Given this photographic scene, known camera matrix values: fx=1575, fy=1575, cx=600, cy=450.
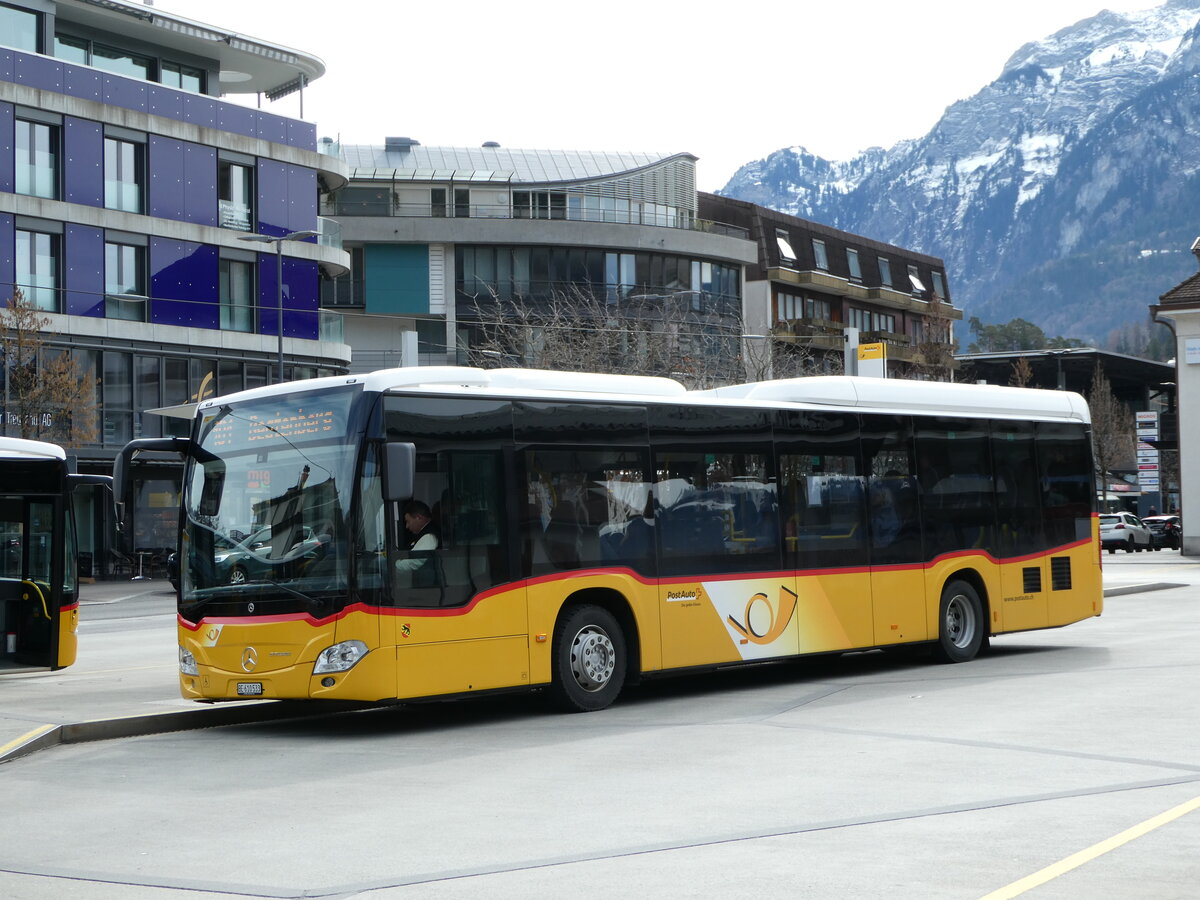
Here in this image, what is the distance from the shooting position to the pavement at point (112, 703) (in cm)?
1244

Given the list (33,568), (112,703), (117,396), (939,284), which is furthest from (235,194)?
(939,284)

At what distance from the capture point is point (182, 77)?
48.9 metres

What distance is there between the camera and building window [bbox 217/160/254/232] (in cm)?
4803

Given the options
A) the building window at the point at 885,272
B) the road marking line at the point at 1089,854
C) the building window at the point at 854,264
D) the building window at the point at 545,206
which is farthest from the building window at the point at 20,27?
the building window at the point at 885,272

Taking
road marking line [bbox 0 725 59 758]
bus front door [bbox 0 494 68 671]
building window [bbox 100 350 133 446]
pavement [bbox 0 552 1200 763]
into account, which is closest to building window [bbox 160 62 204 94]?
building window [bbox 100 350 133 446]

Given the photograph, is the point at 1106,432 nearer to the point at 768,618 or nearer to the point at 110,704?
the point at 768,618

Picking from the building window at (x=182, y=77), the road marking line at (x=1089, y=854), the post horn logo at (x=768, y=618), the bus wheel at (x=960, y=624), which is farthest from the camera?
the building window at (x=182, y=77)

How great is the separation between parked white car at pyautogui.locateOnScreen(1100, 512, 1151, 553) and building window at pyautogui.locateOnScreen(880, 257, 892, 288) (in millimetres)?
35523

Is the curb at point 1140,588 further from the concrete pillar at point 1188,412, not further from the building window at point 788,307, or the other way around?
the building window at point 788,307

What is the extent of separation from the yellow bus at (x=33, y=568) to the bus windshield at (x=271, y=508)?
4.83m

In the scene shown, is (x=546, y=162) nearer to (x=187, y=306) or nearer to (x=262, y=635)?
(x=187, y=306)

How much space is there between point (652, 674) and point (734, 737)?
2200 mm

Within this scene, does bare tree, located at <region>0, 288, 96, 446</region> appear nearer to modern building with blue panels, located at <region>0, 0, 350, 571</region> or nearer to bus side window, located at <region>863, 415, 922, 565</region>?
modern building with blue panels, located at <region>0, 0, 350, 571</region>

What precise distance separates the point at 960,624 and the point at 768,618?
3578mm
